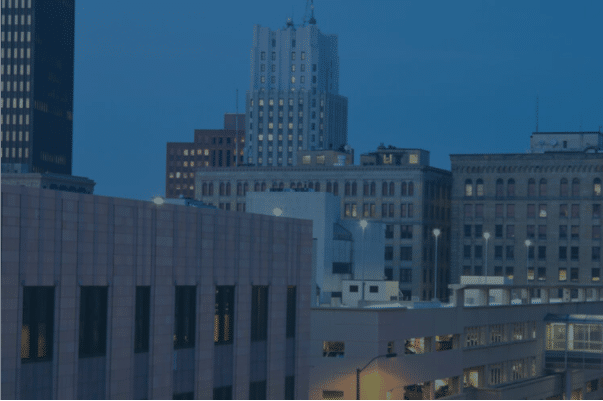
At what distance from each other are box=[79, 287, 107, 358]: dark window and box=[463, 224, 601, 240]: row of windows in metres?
152

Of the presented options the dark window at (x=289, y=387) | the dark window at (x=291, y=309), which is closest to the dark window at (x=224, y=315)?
the dark window at (x=291, y=309)

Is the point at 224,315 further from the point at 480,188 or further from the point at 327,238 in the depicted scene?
the point at 480,188

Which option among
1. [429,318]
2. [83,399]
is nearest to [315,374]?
[429,318]

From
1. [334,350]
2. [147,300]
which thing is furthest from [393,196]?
[147,300]

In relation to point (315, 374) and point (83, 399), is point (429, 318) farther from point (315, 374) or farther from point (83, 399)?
point (83, 399)

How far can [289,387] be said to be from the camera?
55.4 m

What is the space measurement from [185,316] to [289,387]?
431 inches

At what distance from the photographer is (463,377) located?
9181 centimetres

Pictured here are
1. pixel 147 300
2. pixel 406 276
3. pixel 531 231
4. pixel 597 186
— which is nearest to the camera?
pixel 147 300

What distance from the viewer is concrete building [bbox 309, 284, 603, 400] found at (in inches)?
3088

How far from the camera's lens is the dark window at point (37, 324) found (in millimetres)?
36219

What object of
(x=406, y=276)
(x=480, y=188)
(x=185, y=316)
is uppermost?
(x=480, y=188)

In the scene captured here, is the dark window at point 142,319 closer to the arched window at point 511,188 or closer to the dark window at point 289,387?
the dark window at point 289,387

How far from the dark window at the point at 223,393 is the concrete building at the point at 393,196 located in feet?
426
